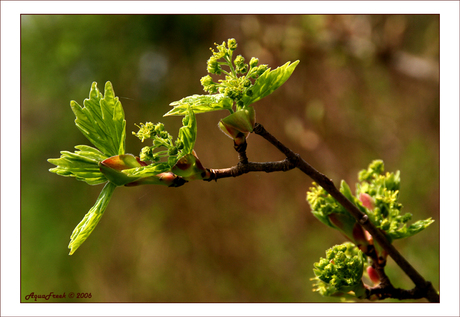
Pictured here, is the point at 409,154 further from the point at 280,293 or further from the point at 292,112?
the point at 280,293

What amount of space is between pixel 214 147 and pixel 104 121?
1873 mm

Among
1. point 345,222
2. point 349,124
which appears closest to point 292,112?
point 349,124

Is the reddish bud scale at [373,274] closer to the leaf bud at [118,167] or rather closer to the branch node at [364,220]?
the branch node at [364,220]

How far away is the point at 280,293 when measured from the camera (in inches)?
81.3

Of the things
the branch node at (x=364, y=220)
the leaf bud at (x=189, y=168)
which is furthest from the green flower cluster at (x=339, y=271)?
the leaf bud at (x=189, y=168)

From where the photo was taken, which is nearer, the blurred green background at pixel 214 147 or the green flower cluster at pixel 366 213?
the green flower cluster at pixel 366 213

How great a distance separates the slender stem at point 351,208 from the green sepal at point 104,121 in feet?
0.50

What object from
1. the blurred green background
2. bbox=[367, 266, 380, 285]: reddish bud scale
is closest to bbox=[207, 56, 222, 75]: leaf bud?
bbox=[367, 266, 380, 285]: reddish bud scale

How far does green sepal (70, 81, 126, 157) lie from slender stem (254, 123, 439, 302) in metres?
0.15

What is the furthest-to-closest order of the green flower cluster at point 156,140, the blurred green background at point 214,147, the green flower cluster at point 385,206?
the blurred green background at point 214,147 < the green flower cluster at point 385,206 < the green flower cluster at point 156,140

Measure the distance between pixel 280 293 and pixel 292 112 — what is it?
1.07 m

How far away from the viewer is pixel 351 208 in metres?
0.43

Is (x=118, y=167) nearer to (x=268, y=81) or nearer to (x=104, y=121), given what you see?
(x=104, y=121)

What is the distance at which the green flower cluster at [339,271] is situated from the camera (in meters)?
0.43
